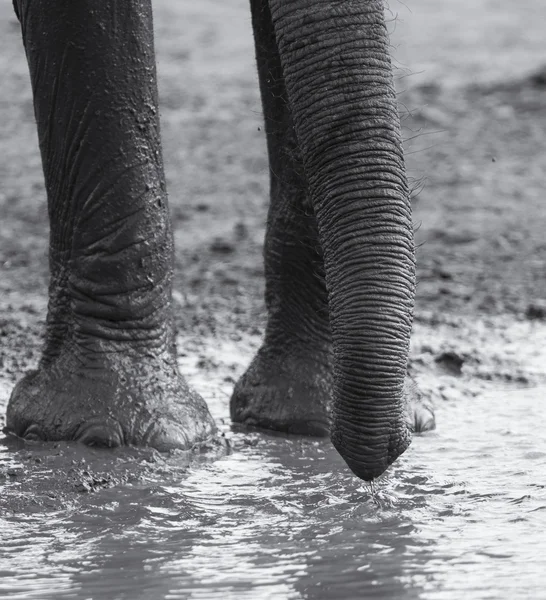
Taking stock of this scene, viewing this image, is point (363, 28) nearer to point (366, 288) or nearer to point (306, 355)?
point (366, 288)

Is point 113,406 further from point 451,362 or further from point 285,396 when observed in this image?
point 451,362

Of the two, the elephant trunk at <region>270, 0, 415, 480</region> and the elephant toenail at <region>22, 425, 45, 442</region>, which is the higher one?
the elephant trunk at <region>270, 0, 415, 480</region>

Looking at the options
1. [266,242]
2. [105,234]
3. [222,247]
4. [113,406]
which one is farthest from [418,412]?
[222,247]

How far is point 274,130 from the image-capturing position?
140 inches

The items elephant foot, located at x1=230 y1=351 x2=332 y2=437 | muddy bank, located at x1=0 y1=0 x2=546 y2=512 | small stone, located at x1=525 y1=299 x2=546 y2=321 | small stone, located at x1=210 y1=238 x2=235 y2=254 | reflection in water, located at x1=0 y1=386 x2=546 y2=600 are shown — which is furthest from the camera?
small stone, located at x1=210 y1=238 x2=235 y2=254

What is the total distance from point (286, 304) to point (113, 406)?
2.15 ft

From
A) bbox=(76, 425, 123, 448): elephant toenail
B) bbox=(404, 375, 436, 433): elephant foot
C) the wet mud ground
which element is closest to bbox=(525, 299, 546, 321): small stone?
the wet mud ground

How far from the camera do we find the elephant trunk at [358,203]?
8.01ft

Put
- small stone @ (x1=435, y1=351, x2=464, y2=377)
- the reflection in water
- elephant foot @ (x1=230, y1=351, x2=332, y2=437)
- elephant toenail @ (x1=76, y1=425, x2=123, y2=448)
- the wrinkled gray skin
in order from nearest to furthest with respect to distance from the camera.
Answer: the reflection in water
the wrinkled gray skin
elephant toenail @ (x1=76, y1=425, x2=123, y2=448)
elephant foot @ (x1=230, y1=351, x2=332, y2=437)
small stone @ (x1=435, y1=351, x2=464, y2=377)

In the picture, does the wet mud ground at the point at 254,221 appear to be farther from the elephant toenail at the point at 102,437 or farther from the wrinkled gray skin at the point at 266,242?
the wrinkled gray skin at the point at 266,242

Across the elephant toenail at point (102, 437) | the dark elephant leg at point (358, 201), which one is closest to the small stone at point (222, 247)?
the elephant toenail at point (102, 437)

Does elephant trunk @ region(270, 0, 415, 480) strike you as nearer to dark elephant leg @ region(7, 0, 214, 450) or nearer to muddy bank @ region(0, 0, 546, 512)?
muddy bank @ region(0, 0, 546, 512)

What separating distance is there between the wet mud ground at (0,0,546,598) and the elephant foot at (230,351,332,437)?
86mm

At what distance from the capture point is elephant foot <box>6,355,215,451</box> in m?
3.22
